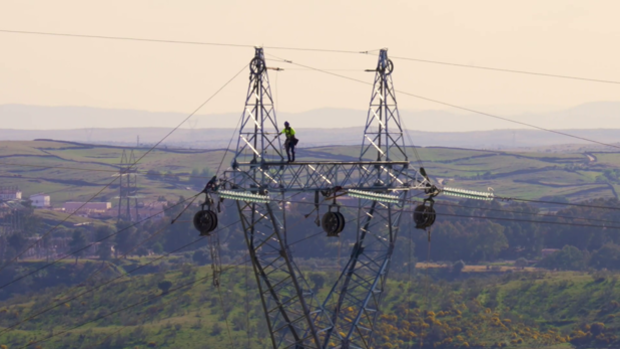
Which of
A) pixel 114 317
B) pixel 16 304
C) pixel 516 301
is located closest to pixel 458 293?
pixel 516 301

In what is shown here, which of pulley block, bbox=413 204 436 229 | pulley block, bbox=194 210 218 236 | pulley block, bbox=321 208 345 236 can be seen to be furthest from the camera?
pulley block, bbox=413 204 436 229

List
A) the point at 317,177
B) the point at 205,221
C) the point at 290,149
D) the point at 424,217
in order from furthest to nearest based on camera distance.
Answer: the point at 424,217 < the point at 290,149 < the point at 317,177 < the point at 205,221

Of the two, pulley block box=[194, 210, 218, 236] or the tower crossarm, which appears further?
the tower crossarm

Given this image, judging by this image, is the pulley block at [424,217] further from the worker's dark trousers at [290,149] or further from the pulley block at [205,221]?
the pulley block at [205,221]

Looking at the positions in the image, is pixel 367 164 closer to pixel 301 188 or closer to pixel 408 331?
pixel 301 188

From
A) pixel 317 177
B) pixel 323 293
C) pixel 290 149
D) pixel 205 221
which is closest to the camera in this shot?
pixel 205 221

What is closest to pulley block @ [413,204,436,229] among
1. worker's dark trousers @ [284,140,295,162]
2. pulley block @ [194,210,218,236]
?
worker's dark trousers @ [284,140,295,162]

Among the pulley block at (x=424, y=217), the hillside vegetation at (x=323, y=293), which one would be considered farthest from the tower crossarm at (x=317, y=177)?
the hillside vegetation at (x=323, y=293)

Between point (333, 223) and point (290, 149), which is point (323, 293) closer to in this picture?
point (290, 149)

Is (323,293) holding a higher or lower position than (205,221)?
lower

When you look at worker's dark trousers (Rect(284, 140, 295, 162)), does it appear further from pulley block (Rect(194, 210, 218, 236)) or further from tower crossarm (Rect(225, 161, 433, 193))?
pulley block (Rect(194, 210, 218, 236))

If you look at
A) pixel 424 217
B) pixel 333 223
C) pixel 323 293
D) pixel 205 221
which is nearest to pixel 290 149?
pixel 333 223
